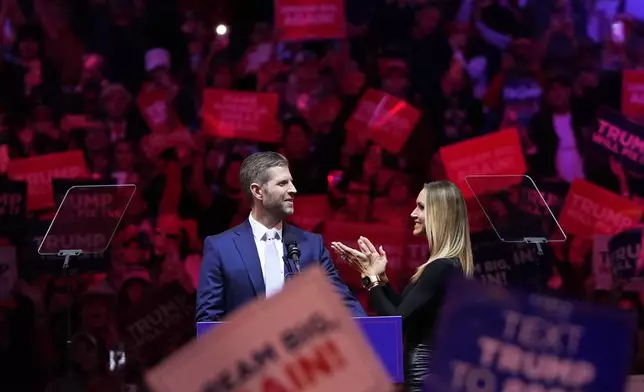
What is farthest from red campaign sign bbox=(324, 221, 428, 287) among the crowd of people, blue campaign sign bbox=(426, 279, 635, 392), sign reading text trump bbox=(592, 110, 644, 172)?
blue campaign sign bbox=(426, 279, 635, 392)

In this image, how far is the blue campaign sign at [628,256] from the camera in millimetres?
A: 5938

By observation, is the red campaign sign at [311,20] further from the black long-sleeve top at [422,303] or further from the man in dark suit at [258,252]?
the black long-sleeve top at [422,303]

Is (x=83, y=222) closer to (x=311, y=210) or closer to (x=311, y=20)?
(x=311, y=210)

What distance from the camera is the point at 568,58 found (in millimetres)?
6230

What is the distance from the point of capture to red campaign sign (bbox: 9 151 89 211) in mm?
6109

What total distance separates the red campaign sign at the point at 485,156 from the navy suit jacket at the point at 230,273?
258 cm

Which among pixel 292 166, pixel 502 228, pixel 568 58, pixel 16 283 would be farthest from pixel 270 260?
pixel 568 58

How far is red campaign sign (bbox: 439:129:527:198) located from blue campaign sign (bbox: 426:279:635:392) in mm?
4268

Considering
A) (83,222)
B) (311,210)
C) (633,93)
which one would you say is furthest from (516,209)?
(83,222)

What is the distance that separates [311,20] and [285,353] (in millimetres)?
4767

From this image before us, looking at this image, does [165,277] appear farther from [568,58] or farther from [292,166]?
[568,58]

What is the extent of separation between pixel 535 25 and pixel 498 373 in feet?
16.1

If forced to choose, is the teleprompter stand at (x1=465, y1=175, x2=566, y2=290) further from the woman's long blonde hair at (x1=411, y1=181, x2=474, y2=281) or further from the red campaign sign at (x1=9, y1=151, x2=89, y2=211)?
the red campaign sign at (x1=9, y1=151, x2=89, y2=211)

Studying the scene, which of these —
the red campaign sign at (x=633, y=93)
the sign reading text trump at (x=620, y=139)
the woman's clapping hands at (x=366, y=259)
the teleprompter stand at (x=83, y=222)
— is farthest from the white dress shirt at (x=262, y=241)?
the red campaign sign at (x=633, y=93)
